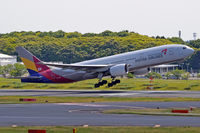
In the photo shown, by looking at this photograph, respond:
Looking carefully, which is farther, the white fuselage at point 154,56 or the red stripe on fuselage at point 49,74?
the red stripe on fuselage at point 49,74

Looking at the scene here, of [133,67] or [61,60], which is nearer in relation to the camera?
[133,67]

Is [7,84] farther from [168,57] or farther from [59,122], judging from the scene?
[59,122]

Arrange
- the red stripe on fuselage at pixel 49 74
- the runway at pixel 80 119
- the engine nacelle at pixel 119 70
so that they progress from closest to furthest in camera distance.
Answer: the runway at pixel 80 119, the engine nacelle at pixel 119 70, the red stripe on fuselage at pixel 49 74

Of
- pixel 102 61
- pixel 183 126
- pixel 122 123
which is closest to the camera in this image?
pixel 183 126

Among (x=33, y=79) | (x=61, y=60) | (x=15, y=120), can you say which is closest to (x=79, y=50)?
(x=61, y=60)

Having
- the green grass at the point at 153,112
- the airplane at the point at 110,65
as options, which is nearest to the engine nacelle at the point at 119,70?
the airplane at the point at 110,65

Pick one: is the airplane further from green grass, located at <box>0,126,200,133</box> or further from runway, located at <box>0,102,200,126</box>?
green grass, located at <box>0,126,200,133</box>

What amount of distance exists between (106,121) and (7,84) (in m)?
57.6

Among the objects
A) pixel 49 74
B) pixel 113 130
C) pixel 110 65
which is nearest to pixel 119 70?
pixel 110 65

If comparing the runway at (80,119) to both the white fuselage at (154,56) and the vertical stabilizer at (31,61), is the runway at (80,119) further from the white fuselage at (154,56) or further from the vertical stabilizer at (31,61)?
the vertical stabilizer at (31,61)

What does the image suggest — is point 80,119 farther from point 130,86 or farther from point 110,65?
point 130,86

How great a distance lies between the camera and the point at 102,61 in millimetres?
69375

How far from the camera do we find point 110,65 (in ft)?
222

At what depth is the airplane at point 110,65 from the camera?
64.6m
